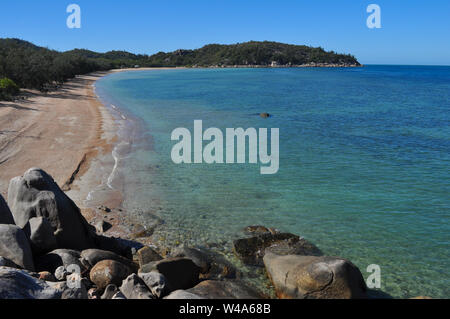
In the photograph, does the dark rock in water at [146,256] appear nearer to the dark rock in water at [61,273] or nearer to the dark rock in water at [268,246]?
the dark rock in water at [61,273]

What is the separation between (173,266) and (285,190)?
794 centimetres

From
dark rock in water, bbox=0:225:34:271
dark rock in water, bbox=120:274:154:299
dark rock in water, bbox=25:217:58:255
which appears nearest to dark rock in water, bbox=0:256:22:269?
dark rock in water, bbox=0:225:34:271

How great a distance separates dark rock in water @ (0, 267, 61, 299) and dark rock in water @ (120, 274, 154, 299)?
1.29 meters

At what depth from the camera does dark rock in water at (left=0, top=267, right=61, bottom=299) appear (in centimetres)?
574

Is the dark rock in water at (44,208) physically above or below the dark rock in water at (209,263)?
above

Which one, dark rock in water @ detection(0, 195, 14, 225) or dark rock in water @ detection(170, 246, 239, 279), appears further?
dark rock in water @ detection(170, 246, 239, 279)

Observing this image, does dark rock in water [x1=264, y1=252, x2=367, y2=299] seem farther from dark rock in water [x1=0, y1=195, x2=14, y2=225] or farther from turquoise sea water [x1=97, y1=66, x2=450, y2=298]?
dark rock in water [x1=0, y1=195, x2=14, y2=225]

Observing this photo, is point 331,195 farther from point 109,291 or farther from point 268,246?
point 109,291

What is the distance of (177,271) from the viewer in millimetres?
8211

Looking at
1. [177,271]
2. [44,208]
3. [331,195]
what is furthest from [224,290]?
[331,195]

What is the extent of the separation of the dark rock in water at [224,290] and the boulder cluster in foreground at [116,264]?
0.07ft

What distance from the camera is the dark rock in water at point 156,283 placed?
23.6ft

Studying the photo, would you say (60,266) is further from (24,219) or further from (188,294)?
(188,294)

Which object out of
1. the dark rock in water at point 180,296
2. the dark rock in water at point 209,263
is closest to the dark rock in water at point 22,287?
the dark rock in water at point 180,296
